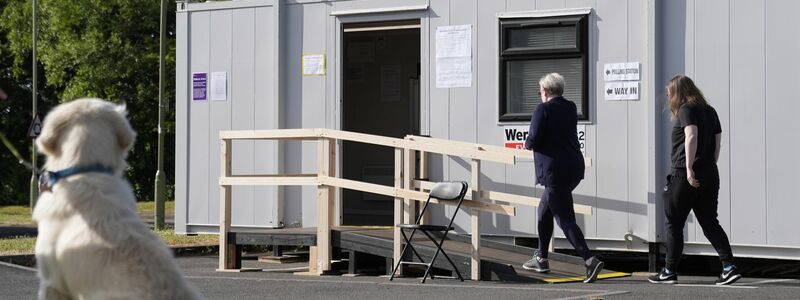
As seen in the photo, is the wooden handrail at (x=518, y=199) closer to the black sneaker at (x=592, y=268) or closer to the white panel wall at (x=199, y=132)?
the black sneaker at (x=592, y=268)

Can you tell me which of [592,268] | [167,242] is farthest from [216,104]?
[592,268]

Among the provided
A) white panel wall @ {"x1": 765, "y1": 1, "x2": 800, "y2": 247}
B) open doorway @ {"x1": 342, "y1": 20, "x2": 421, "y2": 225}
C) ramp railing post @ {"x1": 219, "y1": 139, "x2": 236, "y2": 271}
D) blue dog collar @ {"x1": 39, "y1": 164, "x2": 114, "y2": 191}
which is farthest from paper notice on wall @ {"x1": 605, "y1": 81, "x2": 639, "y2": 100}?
blue dog collar @ {"x1": 39, "y1": 164, "x2": 114, "y2": 191}

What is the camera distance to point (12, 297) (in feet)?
30.7

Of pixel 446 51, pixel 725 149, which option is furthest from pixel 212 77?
pixel 725 149

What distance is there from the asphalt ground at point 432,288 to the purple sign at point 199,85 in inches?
116

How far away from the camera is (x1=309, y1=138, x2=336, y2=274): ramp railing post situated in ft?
36.3

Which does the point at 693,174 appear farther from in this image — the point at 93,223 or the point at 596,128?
the point at 93,223

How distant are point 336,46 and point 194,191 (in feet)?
7.42

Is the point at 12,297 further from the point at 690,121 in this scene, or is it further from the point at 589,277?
the point at 690,121

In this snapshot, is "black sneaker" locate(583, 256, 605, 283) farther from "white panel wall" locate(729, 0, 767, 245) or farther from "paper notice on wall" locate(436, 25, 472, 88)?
"paper notice on wall" locate(436, 25, 472, 88)

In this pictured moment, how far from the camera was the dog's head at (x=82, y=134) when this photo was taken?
4289 mm

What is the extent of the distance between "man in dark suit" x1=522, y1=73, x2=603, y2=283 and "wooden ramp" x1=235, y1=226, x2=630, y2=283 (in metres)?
0.22

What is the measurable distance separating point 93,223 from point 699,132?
631 cm

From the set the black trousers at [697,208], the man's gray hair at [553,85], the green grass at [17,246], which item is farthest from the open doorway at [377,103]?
the black trousers at [697,208]
